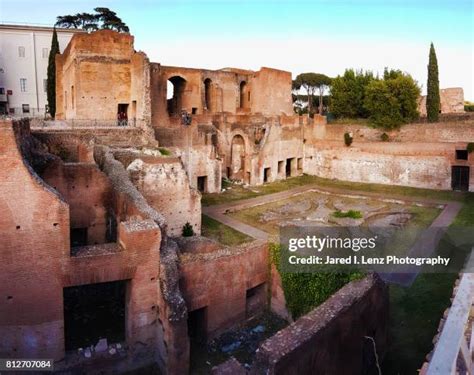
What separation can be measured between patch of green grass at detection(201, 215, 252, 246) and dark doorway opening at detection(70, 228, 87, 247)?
4764 millimetres

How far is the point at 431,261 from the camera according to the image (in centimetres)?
1459

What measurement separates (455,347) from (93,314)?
32.1 ft

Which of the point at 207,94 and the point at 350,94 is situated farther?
the point at 350,94

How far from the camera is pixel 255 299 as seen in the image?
39.6ft

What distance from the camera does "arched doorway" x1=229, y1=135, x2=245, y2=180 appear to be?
94.3ft

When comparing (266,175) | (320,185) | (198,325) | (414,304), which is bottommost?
(198,325)

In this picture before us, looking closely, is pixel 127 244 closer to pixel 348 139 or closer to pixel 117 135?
pixel 117 135

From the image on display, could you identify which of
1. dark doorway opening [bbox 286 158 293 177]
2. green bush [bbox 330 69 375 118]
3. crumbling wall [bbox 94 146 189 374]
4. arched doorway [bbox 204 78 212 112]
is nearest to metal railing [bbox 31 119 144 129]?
arched doorway [bbox 204 78 212 112]

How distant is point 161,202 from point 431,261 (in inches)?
368

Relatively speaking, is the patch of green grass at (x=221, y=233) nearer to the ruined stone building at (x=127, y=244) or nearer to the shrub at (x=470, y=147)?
the ruined stone building at (x=127, y=244)

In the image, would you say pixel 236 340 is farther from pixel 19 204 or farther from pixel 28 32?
pixel 28 32

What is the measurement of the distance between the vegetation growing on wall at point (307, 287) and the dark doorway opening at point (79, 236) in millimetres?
6171

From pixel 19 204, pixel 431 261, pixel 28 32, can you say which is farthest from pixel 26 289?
pixel 28 32

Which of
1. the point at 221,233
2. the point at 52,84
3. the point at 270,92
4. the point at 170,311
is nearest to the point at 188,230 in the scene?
the point at 221,233
